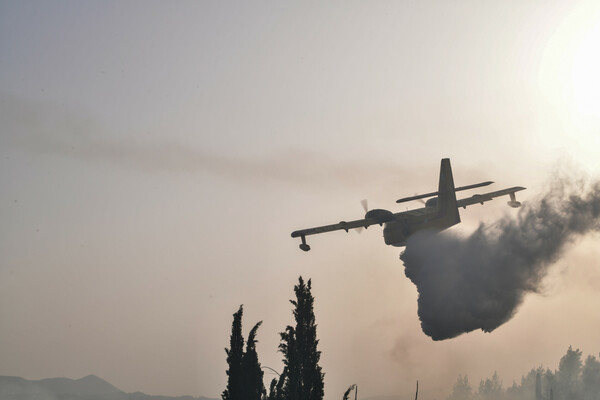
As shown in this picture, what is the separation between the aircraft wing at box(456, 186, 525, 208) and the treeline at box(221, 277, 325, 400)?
25.0m

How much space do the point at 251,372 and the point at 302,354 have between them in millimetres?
5980

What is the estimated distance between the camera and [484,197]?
85.6 meters

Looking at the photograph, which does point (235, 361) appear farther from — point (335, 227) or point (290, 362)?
point (335, 227)

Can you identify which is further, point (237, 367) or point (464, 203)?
point (464, 203)

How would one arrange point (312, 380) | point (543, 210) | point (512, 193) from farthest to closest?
point (512, 193), point (543, 210), point (312, 380)

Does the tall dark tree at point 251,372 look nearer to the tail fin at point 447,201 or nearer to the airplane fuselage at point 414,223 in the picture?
the airplane fuselage at point 414,223

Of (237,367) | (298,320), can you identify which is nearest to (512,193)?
(298,320)

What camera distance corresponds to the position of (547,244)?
6994 centimetres

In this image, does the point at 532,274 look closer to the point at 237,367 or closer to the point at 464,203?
the point at 464,203

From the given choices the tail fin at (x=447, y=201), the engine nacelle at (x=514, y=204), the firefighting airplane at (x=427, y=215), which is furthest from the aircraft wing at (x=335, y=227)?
the engine nacelle at (x=514, y=204)

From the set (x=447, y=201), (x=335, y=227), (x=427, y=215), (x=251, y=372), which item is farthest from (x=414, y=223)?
(x=251, y=372)

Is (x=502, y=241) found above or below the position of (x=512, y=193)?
below

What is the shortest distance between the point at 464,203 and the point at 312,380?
30639mm

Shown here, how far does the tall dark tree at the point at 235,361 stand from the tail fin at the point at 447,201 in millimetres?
21025
